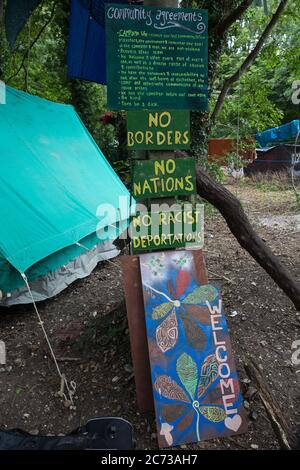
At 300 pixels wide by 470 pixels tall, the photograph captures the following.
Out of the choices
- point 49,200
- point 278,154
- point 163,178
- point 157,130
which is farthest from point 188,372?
point 278,154

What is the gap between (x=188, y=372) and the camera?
7.72 feet

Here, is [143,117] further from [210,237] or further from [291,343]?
[210,237]

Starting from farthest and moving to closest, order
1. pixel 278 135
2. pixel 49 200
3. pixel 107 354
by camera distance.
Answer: pixel 278 135
pixel 49 200
pixel 107 354

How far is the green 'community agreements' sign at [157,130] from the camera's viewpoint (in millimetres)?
2414

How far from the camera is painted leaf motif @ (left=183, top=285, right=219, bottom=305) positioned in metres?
2.47

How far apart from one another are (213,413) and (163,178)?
56.2 inches

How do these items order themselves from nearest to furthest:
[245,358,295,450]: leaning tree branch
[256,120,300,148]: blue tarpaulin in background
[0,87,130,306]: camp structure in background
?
[245,358,295,450]: leaning tree branch → [0,87,130,306]: camp structure in background → [256,120,300,148]: blue tarpaulin in background

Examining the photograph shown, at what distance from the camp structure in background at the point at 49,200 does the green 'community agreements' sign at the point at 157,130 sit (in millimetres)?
1584

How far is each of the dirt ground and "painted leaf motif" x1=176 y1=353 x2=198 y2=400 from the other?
1.05ft

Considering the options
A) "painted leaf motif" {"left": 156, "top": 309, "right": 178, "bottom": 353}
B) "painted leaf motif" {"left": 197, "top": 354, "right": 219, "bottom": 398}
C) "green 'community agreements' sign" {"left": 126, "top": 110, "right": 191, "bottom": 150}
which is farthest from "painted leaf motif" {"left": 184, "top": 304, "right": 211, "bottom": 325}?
"green 'community agreements' sign" {"left": 126, "top": 110, "right": 191, "bottom": 150}

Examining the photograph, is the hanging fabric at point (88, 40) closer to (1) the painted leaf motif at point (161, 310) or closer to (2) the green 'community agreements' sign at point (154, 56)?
(2) the green 'community agreements' sign at point (154, 56)

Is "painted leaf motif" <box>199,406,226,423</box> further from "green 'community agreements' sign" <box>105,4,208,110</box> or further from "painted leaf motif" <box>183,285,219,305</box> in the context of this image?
"green 'community agreements' sign" <box>105,4,208,110</box>

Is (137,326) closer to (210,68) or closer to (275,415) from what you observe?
(275,415)

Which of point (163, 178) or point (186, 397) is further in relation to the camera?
point (163, 178)
